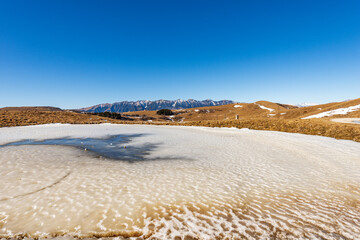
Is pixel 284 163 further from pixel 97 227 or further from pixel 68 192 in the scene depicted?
pixel 68 192

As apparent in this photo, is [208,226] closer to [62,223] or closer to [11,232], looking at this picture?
[62,223]

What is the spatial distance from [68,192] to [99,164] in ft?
15.0

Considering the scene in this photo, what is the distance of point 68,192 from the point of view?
8094 mm

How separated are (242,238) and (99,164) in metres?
10.8

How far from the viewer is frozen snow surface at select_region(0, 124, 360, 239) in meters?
5.81

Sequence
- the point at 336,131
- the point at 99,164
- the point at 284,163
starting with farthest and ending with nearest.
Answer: the point at 336,131
the point at 284,163
the point at 99,164

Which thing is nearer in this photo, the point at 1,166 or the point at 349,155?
the point at 1,166

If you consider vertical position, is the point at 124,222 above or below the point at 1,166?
below

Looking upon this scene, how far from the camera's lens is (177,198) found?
312 inches

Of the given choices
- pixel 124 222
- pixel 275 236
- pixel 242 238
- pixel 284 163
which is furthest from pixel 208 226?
pixel 284 163

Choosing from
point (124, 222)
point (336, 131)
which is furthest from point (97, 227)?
point (336, 131)

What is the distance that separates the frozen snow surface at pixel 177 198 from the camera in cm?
581

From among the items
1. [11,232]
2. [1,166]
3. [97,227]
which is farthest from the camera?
[1,166]

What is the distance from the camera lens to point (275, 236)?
563cm
